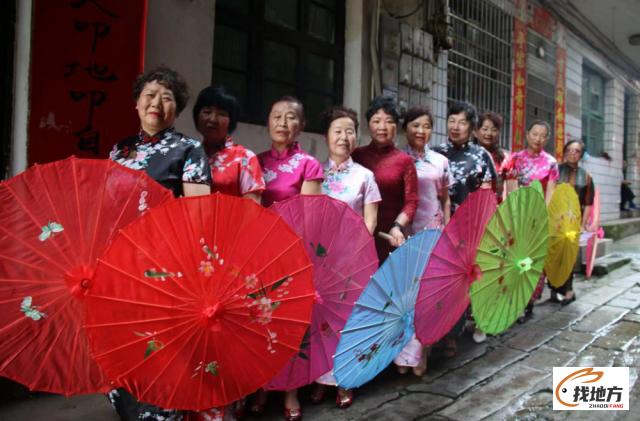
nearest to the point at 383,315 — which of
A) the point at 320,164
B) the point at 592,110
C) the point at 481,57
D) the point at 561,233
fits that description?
the point at 320,164

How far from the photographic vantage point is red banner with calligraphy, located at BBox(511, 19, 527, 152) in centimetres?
894

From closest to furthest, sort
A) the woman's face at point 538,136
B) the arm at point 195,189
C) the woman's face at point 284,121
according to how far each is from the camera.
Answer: the arm at point 195,189, the woman's face at point 284,121, the woman's face at point 538,136

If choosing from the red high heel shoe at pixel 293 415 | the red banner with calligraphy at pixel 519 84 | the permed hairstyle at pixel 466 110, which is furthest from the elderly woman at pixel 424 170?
the red banner with calligraphy at pixel 519 84

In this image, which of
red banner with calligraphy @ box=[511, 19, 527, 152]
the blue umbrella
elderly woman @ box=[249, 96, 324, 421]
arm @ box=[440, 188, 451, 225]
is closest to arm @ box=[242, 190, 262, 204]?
elderly woman @ box=[249, 96, 324, 421]

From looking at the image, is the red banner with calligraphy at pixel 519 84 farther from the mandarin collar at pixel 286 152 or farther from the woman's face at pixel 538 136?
the mandarin collar at pixel 286 152

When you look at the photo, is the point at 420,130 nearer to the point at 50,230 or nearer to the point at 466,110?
the point at 466,110

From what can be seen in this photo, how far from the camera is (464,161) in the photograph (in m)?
3.86

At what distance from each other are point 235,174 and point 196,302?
2.90 feet

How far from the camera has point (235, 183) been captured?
250 cm

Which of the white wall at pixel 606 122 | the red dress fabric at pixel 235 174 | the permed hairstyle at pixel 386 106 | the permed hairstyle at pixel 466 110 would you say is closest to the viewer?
the red dress fabric at pixel 235 174

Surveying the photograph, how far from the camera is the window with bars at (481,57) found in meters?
7.59

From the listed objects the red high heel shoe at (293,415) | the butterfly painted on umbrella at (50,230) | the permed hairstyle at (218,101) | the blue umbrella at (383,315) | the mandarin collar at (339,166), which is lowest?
the red high heel shoe at (293,415)

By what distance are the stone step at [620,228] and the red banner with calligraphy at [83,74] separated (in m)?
10.1

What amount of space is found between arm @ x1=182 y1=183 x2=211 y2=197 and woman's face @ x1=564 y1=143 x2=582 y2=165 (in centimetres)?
474
